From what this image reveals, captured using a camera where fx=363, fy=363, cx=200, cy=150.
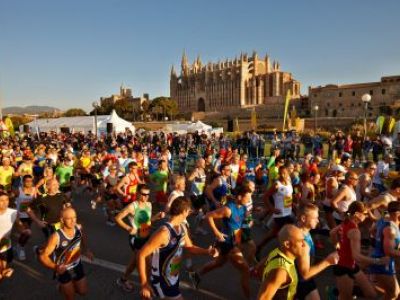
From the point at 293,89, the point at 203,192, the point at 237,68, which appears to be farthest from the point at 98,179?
the point at 237,68

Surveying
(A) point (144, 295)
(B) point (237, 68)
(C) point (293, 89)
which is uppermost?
(B) point (237, 68)

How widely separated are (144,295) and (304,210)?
190 cm

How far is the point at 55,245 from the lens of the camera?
165 inches

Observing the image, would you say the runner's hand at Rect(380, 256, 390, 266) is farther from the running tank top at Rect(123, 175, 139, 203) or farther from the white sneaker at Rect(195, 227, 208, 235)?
the running tank top at Rect(123, 175, 139, 203)

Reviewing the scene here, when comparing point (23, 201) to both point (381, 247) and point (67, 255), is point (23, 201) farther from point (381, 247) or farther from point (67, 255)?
point (381, 247)

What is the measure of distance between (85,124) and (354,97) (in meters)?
63.2

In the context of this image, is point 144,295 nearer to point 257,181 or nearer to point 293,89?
point 257,181

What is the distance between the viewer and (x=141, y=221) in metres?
5.38

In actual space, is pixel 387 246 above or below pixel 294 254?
below

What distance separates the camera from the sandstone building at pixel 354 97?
74.0 m

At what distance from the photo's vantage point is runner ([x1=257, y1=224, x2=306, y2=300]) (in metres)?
2.95

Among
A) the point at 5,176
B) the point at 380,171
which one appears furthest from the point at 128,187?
the point at 380,171

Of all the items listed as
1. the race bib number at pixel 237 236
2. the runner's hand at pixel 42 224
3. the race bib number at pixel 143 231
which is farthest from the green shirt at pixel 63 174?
the race bib number at pixel 237 236

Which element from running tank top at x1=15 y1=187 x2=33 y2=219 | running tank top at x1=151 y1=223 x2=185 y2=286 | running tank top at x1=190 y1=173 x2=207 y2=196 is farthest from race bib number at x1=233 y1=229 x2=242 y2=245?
running tank top at x1=15 y1=187 x2=33 y2=219
